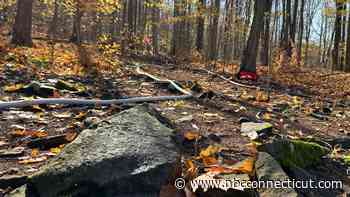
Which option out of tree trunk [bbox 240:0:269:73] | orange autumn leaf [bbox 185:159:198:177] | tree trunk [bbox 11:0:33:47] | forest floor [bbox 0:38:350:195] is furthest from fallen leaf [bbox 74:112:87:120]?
tree trunk [bbox 11:0:33:47]

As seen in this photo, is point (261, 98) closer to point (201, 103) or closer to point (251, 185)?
point (201, 103)

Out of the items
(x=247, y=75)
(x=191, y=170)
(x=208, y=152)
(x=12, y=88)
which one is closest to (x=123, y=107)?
(x=12, y=88)

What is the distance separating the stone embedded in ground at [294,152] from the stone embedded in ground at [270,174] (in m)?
0.24

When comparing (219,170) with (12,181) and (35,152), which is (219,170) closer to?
(12,181)

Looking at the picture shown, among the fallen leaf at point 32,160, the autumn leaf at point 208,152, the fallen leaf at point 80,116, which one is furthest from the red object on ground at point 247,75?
the fallen leaf at point 32,160

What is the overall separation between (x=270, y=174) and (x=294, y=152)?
688 mm

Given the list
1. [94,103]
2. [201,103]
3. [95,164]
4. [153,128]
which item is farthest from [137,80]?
[95,164]

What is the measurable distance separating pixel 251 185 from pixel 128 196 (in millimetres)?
859

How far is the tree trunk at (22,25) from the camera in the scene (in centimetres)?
1109

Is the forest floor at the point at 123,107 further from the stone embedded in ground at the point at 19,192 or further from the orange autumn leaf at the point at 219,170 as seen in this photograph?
the orange autumn leaf at the point at 219,170

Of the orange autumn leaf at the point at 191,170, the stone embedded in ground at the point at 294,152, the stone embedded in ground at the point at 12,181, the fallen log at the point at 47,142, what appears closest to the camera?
the stone embedded in ground at the point at 12,181

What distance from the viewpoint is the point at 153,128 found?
10.00ft

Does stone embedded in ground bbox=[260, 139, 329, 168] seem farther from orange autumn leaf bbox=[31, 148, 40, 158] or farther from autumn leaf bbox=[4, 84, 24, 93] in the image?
autumn leaf bbox=[4, 84, 24, 93]

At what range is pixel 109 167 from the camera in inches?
96.9
